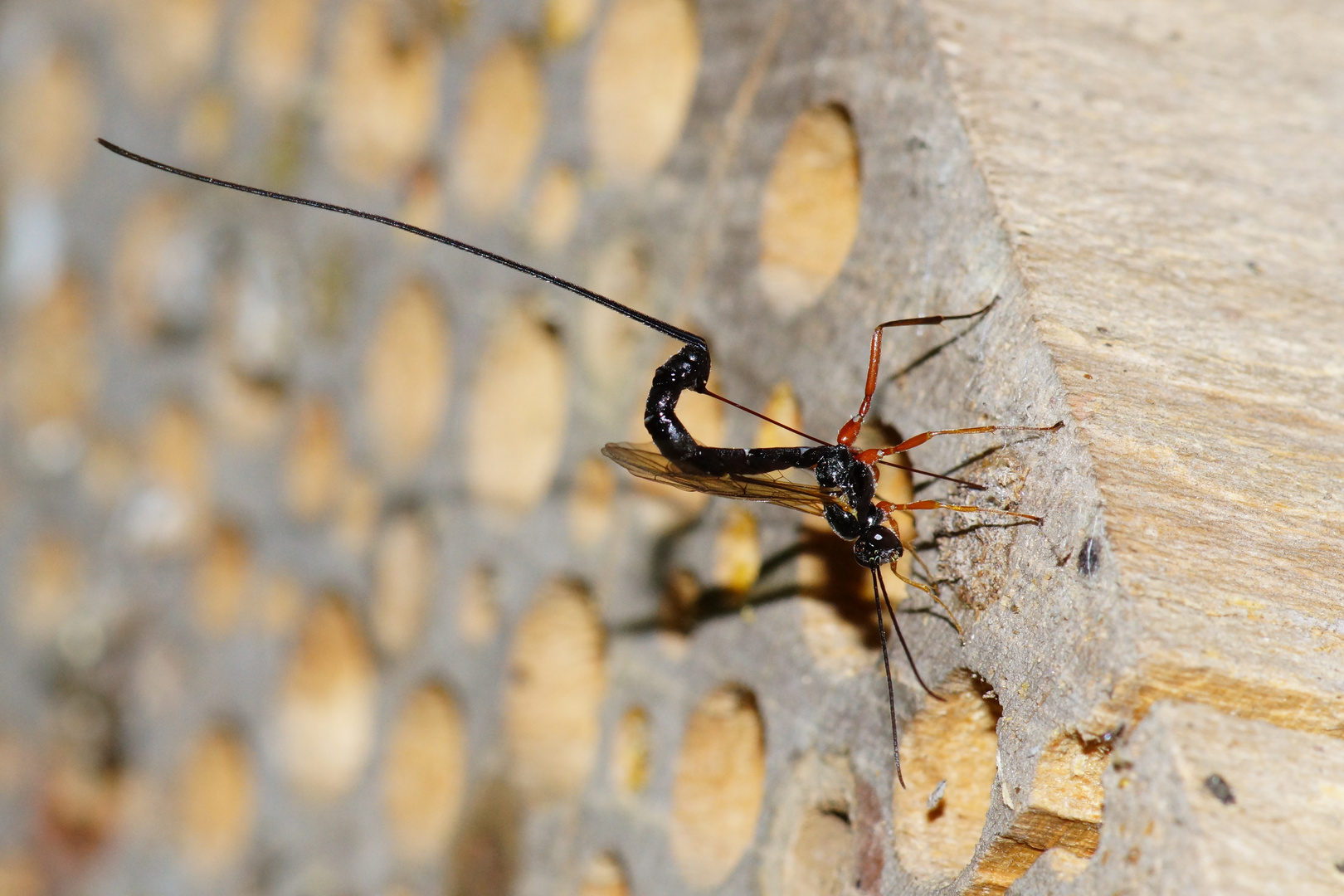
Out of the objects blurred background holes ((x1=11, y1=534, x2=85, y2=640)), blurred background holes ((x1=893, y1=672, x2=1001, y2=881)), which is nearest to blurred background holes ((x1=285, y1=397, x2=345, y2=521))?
blurred background holes ((x1=11, y1=534, x2=85, y2=640))

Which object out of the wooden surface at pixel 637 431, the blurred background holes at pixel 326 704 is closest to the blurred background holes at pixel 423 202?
the wooden surface at pixel 637 431

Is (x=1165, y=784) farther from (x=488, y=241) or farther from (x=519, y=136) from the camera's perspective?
(x=519, y=136)

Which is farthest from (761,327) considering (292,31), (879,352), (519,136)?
(292,31)

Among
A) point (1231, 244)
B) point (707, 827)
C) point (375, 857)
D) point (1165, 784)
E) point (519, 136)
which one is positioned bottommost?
point (375, 857)

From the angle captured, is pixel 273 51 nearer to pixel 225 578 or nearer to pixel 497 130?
pixel 497 130

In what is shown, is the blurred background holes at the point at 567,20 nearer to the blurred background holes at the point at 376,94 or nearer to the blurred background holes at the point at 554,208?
the blurred background holes at the point at 554,208
